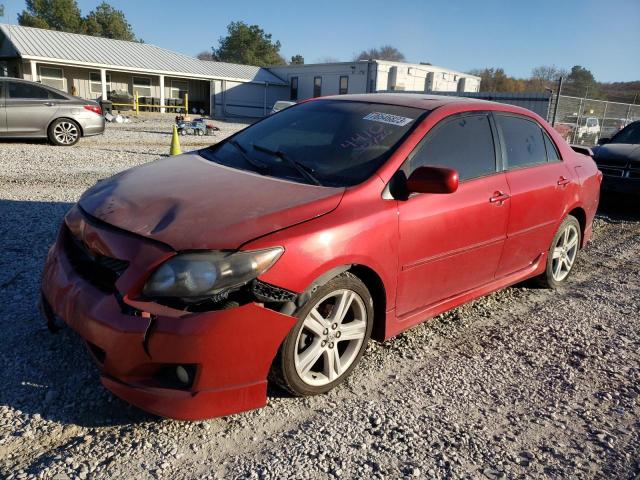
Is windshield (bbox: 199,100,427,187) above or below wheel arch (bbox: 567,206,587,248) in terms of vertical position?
above

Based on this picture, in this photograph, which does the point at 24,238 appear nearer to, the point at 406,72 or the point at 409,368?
the point at 409,368

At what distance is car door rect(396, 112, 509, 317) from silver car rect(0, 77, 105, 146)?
10.9 m

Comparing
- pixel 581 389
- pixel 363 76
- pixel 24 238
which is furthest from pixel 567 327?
pixel 363 76

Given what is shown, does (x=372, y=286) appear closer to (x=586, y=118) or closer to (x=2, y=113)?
(x=2, y=113)

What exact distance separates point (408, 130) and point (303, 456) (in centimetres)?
213

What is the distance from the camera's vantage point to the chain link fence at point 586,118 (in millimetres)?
18844

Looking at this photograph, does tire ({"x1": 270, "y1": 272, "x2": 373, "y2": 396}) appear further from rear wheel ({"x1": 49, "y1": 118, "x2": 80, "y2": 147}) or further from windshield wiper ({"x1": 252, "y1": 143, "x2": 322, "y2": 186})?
rear wheel ({"x1": 49, "y1": 118, "x2": 80, "y2": 147})

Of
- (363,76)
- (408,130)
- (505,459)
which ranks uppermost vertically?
(363,76)

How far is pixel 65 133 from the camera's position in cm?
1211

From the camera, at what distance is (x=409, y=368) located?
10.9 feet

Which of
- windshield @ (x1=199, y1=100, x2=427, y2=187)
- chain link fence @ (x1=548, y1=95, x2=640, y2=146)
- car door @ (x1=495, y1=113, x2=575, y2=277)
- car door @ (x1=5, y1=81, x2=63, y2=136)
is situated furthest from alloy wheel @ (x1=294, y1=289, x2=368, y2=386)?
chain link fence @ (x1=548, y1=95, x2=640, y2=146)

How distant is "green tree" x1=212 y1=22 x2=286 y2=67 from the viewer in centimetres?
Result: 6372

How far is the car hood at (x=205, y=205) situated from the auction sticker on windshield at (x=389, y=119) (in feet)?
2.81

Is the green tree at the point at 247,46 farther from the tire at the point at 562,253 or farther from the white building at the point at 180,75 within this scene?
the tire at the point at 562,253
